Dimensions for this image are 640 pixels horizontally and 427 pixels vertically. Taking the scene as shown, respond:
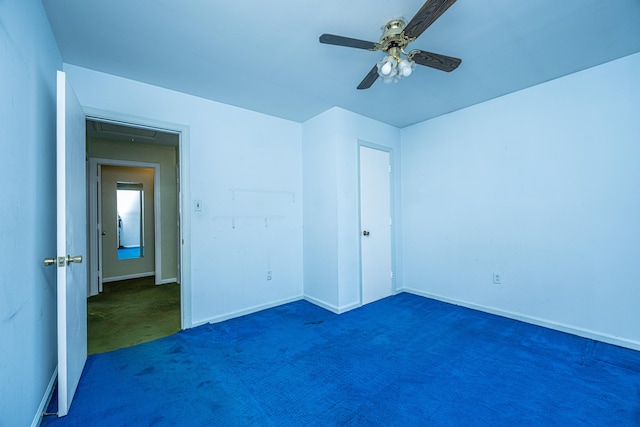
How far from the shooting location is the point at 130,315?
3230 mm

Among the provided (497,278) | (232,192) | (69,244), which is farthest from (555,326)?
(69,244)

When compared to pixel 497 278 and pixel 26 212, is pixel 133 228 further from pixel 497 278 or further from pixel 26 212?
pixel 497 278

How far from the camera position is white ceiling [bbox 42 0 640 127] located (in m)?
1.71

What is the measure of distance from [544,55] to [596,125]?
89cm

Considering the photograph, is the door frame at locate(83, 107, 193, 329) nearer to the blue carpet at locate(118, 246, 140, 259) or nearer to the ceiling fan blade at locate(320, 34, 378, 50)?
the ceiling fan blade at locate(320, 34, 378, 50)

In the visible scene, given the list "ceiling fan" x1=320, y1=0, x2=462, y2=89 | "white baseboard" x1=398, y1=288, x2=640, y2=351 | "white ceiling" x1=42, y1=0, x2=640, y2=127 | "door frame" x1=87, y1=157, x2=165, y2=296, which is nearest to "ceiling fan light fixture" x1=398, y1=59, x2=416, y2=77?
"ceiling fan" x1=320, y1=0, x2=462, y2=89

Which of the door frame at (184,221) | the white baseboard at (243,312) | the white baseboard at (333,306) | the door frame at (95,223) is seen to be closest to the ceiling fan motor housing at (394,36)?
the door frame at (184,221)

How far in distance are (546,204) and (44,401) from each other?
174 inches

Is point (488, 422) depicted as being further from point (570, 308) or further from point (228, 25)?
point (228, 25)

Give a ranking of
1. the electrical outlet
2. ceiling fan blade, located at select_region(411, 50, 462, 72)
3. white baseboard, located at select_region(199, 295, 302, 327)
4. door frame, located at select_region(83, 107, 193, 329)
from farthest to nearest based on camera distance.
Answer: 1. the electrical outlet
2. white baseboard, located at select_region(199, 295, 302, 327)
3. door frame, located at select_region(83, 107, 193, 329)
4. ceiling fan blade, located at select_region(411, 50, 462, 72)

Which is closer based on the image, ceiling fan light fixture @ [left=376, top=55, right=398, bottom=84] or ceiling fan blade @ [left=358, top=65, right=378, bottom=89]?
ceiling fan light fixture @ [left=376, top=55, right=398, bottom=84]

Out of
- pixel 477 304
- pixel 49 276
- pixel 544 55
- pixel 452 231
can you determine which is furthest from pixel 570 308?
pixel 49 276

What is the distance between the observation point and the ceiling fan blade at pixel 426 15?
137 cm

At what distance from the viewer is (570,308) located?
2615mm
